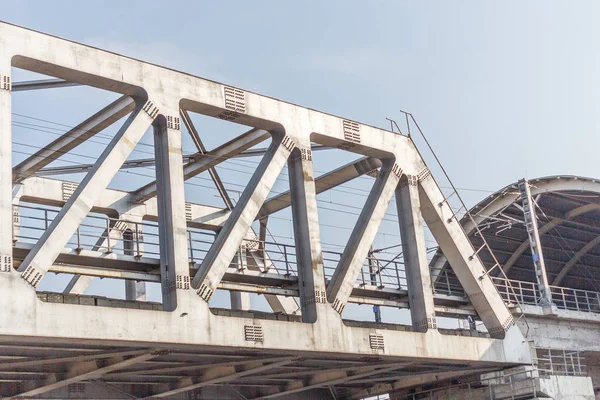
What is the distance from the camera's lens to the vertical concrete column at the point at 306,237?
28500 millimetres

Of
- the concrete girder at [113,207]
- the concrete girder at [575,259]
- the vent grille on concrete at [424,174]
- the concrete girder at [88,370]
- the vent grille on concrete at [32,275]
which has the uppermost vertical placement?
the concrete girder at [575,259]

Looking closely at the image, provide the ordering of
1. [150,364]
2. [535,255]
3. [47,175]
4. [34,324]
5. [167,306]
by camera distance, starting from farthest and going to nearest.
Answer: [535,255] → [47,175] → [150,364] → [167,306] → [34,324]

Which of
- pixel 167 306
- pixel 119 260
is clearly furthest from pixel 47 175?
pixel 167 306

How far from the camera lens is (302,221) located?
29234 millimetres

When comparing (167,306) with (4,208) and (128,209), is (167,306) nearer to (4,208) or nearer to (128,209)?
(4,208)

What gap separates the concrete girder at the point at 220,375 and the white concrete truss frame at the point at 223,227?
74.7 inches

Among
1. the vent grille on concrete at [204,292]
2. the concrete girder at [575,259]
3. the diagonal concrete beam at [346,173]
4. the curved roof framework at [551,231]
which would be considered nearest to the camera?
the vent grille on concrete at [204,292]

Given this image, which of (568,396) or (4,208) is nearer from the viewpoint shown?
(4,208)

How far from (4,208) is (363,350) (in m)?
12.2

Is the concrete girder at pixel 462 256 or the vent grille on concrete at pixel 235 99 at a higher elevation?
the vent grille on concrete at pixel 235 99

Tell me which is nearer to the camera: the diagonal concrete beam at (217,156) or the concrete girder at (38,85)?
the concrete girder at (38,85)

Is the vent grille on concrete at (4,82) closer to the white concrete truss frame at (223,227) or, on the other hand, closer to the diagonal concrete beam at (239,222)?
the white concrete truss frame at (223,227)

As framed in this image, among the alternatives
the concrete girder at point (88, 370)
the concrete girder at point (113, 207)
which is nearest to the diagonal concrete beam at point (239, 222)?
the concrete girder at point (88, 370)

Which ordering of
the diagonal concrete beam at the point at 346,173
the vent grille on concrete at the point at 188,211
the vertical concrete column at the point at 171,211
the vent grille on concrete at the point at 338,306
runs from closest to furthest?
the vertical concrete column at the point at 171,211 → the vent grille on concrete at the point at 338,306 → the diagonal concrete beam at the point at 346,173 → the vent grille on concrete at the point at 188,211
